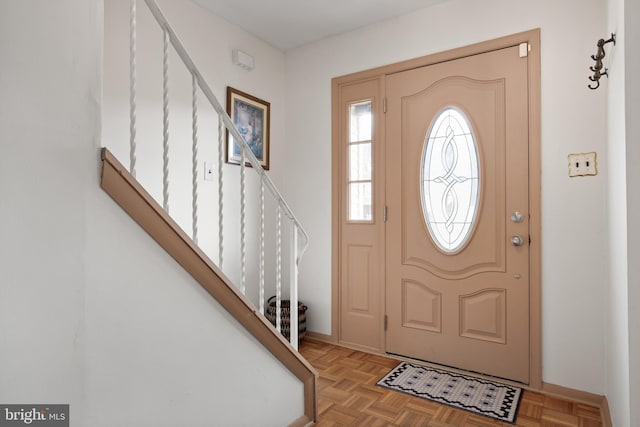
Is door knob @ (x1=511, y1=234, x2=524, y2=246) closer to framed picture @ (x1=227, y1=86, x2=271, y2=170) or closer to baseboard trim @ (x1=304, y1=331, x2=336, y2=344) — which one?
baseboard trim @ (x1=304, y1=331, x2=336, y2=344)

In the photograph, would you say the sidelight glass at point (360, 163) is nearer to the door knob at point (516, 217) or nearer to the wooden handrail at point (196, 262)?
the door knob at point (516, 217)

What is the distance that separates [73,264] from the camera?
3.54ft

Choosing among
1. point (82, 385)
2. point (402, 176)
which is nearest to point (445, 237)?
point (402, 176)

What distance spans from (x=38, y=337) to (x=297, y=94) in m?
2.74

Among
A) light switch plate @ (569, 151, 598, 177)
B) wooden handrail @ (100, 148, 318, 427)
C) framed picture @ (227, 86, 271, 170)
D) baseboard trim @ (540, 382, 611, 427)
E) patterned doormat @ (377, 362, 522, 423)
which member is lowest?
patterned doormat @ (377, 362, 522, 423)

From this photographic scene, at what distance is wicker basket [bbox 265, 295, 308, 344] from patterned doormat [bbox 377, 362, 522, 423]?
2.74 ft

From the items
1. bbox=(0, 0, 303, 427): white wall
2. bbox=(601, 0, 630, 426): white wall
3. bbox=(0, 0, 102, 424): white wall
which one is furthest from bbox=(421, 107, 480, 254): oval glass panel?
bbox=(0, 0, 102, 424): white wall

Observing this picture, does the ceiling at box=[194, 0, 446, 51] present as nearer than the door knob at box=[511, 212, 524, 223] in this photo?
No

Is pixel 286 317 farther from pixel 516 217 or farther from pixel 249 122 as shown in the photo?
pixel 516 217

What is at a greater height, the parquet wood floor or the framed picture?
the framed picture

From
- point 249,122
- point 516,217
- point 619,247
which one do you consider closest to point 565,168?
point 516,217

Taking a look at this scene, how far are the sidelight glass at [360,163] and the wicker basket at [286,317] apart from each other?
876mm

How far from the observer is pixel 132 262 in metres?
1.22

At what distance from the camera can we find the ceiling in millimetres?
2641
